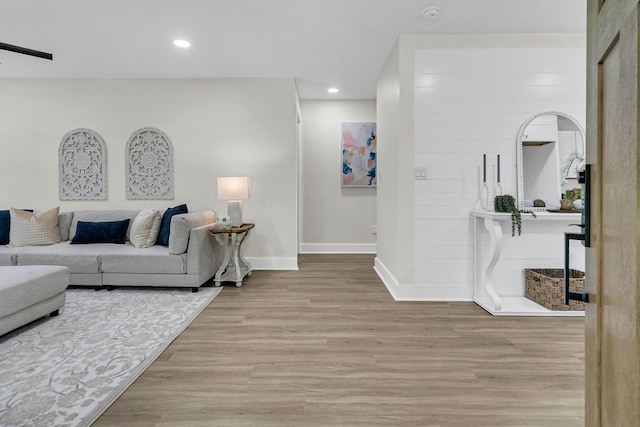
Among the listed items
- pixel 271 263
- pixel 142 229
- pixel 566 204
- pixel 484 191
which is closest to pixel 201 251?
pixel 142 229

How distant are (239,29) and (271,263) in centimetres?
269

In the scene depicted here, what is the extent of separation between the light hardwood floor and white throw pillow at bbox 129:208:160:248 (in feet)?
4.20

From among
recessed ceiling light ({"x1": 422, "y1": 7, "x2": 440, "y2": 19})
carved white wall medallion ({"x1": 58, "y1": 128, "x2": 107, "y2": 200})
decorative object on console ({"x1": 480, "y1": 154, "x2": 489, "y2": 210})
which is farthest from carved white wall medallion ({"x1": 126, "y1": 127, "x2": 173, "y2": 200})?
decorative object on console ({"x1": 480, "y1": 154, "x2": 489, "y2": 210})

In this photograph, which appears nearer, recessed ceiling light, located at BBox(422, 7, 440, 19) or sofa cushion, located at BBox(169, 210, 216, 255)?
recessed ceiling light, located at BBox(422, 7, 440, 19)

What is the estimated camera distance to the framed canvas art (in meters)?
5.62

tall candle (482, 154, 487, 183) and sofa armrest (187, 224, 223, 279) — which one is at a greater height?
tall candle (482, 154, 487, 183)

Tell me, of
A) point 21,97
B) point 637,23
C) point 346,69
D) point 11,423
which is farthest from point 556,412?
point 21,97

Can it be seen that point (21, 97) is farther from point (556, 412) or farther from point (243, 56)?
point (556, 412)

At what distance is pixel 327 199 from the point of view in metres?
5.71

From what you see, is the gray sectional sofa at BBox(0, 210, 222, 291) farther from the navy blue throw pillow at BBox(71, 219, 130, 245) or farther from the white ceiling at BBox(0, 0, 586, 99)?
the white ceiling at BBox(0, 0, 586, 99)

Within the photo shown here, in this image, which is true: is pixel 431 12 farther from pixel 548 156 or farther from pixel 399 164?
pixel 548 156

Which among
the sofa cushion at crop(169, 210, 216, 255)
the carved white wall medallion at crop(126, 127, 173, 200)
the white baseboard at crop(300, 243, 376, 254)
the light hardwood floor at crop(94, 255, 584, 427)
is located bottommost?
the light hardwood floor at crop(94, 255, 584, 427)

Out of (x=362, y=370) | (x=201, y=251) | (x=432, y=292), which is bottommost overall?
(x=362, y=370)

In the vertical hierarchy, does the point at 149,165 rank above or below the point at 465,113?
below
